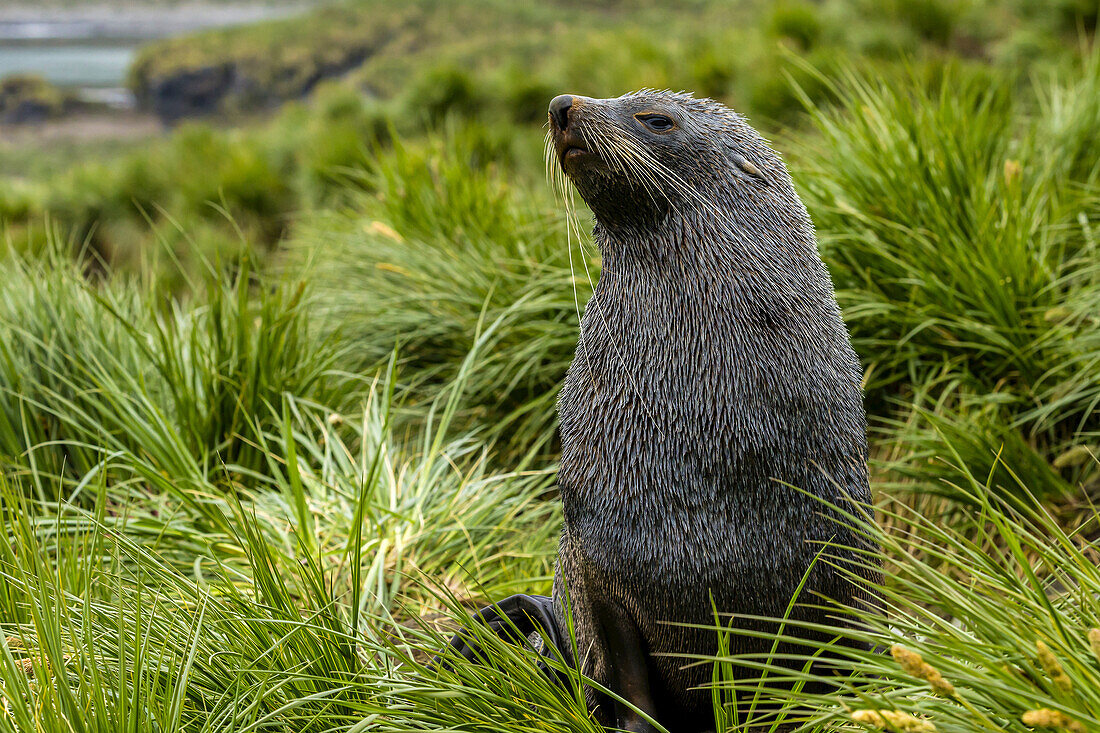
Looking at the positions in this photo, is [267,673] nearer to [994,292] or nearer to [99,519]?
[99,519]

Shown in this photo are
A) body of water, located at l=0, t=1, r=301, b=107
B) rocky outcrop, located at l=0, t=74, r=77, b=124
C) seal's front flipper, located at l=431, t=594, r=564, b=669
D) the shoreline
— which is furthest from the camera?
the shoreline

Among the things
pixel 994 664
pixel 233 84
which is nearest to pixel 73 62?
pixel 233 84

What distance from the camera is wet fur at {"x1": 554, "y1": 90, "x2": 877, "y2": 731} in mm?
1519

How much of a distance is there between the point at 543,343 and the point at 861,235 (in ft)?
4.05

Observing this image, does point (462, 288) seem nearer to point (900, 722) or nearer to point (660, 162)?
point (660, 162)

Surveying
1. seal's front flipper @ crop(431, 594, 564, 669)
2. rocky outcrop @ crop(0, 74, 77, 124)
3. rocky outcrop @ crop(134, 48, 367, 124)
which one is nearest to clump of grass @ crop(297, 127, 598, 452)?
seal's front flipper @ crop(431, 594, 564, 669)

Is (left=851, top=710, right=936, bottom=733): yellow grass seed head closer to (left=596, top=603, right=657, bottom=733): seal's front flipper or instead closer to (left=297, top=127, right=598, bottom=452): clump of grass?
(left=596, top=603, right=657, bottom=733): seal's front flipper

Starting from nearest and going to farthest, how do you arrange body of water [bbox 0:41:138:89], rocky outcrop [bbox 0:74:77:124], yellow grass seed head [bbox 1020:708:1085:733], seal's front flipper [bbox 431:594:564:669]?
1. yellow grass seed head [bbox 1020:708:1085:733]
2. seal's front flipper [bbox 431:594:564:669]
3. rocky outcrop [bbox 0:74:77:124]
4. body of water [bbox 0:41:138:89]

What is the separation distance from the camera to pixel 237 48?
548 inches

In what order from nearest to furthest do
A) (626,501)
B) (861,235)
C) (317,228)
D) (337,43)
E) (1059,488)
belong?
(626,501), (1059,488), (861,235), (317,228), (337,43)

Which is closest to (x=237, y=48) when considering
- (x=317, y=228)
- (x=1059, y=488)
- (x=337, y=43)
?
(x=337, y=43)

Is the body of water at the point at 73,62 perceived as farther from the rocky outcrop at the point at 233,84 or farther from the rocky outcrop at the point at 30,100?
the rocky outcrop at the point at 233,84

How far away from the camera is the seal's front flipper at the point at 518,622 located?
185 centimetres

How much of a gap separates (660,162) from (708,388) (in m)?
0.40
